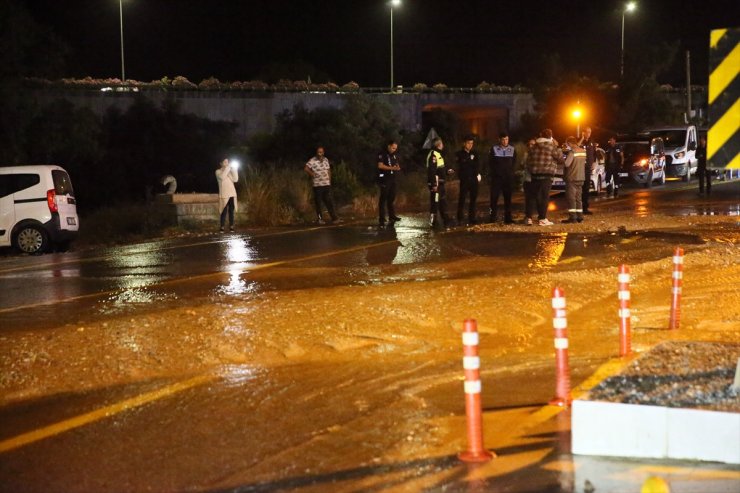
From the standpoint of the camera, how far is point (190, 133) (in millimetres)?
45906

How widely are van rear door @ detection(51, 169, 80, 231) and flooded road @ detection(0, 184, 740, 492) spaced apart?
8.17ft

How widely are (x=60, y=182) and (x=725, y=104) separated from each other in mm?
16026

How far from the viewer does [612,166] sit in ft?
99.2

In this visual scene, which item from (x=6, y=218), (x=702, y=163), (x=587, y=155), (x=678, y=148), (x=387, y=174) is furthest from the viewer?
(x=678, y=148)

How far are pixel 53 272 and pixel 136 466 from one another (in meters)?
9.94

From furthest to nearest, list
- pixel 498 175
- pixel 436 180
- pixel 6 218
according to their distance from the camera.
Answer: pixel 498 175, pixel 436 180, pixel 6 218

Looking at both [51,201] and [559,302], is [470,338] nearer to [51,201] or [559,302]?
[559,302]

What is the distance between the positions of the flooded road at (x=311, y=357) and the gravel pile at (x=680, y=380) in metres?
0.51


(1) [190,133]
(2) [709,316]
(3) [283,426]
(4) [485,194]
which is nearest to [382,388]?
(3) [283,426]

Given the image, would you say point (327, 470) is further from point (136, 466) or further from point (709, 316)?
point (709, 316)

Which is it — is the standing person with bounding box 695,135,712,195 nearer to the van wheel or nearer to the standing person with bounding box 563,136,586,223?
the standing person with bounding box 563,136,586,223

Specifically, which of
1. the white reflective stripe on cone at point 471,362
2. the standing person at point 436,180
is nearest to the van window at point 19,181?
the standing person at point 436,180

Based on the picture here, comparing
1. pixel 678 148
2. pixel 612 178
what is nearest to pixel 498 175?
pixel 612 178

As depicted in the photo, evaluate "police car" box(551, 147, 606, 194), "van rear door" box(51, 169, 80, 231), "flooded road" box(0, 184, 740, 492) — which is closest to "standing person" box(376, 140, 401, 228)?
"flooded road" box(0, 184, 740, 492)
